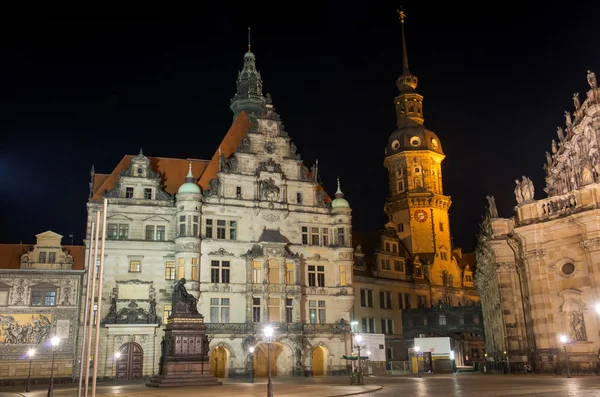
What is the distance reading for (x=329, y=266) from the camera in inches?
2132

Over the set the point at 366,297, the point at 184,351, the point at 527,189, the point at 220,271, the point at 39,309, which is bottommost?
the point at 184,351

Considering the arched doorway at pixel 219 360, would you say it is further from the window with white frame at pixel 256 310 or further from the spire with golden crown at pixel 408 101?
the spire with golden crown at pixel 408 101

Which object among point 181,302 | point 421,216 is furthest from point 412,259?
point 181,302

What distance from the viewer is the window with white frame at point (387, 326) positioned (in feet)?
214

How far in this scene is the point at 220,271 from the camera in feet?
164

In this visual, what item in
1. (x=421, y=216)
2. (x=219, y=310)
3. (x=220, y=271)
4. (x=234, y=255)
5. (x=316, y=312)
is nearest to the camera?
(x=219, y=310)

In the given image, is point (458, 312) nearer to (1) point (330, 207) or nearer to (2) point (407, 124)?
(1) point (330, 207)

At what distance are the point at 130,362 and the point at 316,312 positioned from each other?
1601cm

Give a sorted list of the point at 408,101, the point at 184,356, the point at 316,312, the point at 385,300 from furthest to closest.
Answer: the point at 408,101 → the point at 385,300 → the point at 316,312 → the point at 184,356

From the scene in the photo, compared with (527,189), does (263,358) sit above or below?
below

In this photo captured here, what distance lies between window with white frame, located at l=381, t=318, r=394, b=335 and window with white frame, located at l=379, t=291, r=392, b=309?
1394 millimetres

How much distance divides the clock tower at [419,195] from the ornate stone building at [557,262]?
3125cm

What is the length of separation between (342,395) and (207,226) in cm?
2642

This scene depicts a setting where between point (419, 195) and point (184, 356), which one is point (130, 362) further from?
point (419, 195)
